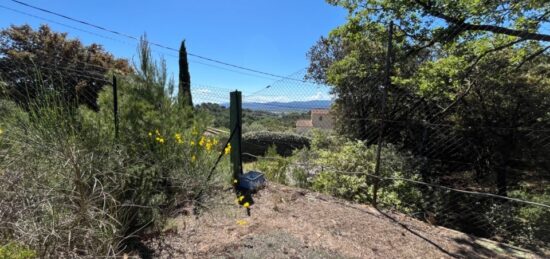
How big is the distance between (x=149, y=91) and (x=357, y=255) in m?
2.55

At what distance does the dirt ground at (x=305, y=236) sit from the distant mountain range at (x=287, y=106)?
152 centimetres

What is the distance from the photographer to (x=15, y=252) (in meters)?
1.68

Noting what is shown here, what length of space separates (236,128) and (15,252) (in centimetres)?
255

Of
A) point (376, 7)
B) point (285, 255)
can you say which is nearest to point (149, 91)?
point (285, 255)

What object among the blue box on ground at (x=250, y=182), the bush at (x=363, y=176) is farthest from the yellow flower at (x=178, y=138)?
the bush at (x=363, y=176)

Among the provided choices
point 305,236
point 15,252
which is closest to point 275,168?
point 305,236

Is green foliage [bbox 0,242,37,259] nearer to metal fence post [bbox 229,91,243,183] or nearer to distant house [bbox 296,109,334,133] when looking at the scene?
metal fence post [bbox 229,91,243,183]

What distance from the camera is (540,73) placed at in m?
6.48

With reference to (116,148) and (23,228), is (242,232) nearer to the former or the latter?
(116,148)

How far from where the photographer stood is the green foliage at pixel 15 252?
5.25 ft

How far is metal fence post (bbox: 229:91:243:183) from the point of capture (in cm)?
397

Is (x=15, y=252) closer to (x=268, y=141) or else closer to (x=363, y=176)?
(x=363, y=176)

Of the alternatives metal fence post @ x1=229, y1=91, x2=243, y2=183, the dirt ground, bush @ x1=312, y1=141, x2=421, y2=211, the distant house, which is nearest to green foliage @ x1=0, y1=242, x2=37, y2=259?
the dirt ground

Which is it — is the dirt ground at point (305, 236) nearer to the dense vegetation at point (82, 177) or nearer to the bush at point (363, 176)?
the dense vegetation at point (82, 177)
